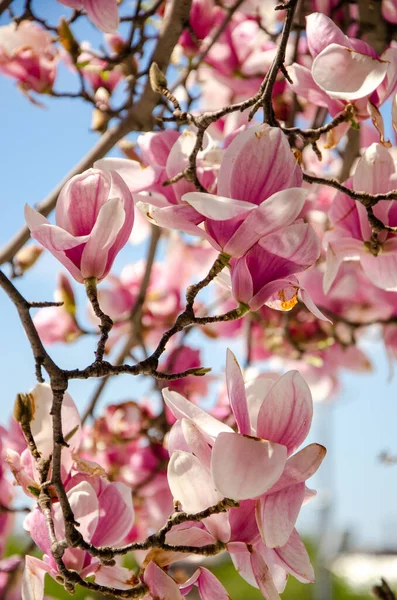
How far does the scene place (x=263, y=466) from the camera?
451 mm

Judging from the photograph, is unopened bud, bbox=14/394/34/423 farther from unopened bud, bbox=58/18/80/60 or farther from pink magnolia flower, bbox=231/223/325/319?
unopened bud, bbox=58/18/80/60

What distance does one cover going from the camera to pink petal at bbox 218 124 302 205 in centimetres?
50

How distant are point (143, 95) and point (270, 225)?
0.49m

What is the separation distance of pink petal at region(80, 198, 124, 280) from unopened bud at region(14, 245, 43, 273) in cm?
44

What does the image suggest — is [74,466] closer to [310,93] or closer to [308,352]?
[310,93]

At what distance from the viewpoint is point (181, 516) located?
0.50 metres

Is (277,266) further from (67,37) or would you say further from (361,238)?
(67,37)

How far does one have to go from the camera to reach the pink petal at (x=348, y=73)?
1.95 feet

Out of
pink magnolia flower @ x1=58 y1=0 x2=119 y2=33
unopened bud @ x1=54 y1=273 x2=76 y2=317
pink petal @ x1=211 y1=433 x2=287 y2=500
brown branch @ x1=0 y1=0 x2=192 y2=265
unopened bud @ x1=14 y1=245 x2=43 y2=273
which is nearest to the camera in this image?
pink petal @ x1=211 y1=433 x2=287 y2=500

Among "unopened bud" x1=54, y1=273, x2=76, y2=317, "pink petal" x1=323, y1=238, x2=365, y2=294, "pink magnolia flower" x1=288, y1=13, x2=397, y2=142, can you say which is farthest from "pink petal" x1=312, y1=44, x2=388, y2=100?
"unopened bud" x1=54, y1=273, x2=76, y2=317

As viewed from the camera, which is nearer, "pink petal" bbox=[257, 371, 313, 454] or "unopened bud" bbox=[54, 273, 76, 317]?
"pink petal" bbox=[257, 371, 313, 454]

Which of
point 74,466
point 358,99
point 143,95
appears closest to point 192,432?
point 74,466

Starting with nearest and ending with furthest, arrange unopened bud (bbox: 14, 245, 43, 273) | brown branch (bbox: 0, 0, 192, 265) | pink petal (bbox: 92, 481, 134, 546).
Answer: pink petal (bbox: 92, 481, 134, 546) → brown branch (bbox: 0, 0, 192, 265) → unopened bud (bbox: 14, 245, 43, 273)

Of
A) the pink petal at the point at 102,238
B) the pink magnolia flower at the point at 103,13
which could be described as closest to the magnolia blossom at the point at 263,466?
the pink petal at the point at 102,238
